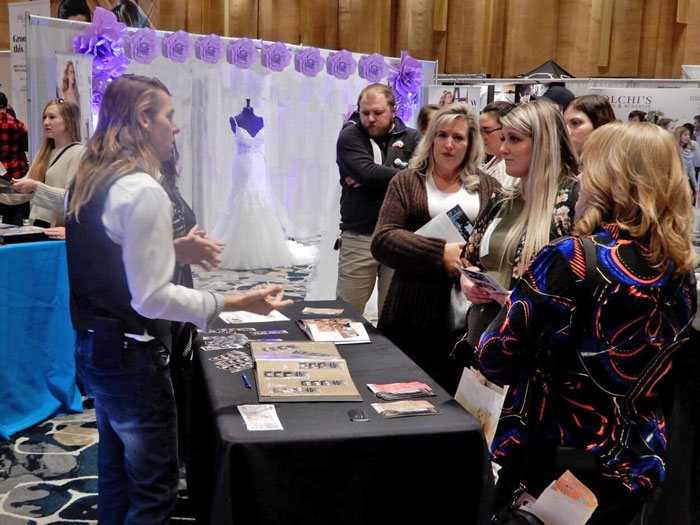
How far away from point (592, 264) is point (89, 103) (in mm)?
4658

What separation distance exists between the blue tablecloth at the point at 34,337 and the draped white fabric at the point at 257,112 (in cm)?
200

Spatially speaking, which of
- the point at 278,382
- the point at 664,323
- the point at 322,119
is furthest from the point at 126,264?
the point at 322,119

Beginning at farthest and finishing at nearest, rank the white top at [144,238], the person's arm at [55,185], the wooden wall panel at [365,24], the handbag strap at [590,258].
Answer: the wooden wall panel at [365,24]
the person's arm at [55,185]
the white top at [144,238]
the handbag strap at [590,258]

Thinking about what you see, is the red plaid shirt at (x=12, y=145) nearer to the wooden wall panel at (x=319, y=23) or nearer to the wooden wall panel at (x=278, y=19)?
the wooden wall panel at (x=278, y=19)

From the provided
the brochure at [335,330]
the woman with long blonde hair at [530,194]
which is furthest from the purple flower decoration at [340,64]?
the woman with long blonde hair at [530,194]

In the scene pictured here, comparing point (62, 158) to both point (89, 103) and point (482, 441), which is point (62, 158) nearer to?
point (89, 103)

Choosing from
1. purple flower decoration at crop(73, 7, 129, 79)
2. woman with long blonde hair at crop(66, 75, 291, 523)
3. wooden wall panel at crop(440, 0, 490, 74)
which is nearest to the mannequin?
purple flower decoration at crop(73, 7, 129, 79)

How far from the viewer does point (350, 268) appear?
387 centimetres

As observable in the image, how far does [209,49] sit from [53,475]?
14.8 feet

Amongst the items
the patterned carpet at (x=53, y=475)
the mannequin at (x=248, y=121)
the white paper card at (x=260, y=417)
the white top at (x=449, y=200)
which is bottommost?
the patterned carpet at (x=53, y=475)

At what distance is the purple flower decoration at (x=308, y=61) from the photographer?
7.10 meters

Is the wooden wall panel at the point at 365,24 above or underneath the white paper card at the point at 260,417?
above

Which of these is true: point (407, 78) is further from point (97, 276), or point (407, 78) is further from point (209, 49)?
point (97, 276)

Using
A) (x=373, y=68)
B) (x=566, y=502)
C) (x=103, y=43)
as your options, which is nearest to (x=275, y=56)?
(x=373, y=68)
